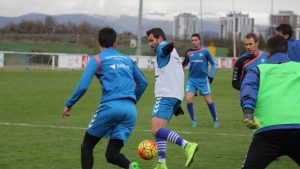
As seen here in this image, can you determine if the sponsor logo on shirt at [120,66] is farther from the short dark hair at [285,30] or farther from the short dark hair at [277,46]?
the short dark hair at [285,30]

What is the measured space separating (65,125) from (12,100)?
7221 millimetres

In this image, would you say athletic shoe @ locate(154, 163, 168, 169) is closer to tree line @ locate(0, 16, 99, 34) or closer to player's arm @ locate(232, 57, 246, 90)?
player's arm @ locate(232, 57, 246, 90)

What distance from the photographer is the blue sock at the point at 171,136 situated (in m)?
8.97

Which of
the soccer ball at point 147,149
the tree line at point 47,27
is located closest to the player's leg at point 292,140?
the soccer ball at point 147,149

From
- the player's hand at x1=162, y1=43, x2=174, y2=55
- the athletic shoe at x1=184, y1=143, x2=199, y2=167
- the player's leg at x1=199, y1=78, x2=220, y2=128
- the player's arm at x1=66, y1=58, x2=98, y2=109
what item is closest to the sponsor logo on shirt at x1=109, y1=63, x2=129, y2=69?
the player's arm at x1=66, y1=58, x2=98, y2=109

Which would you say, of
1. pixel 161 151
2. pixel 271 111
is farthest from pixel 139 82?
pixel 271 111

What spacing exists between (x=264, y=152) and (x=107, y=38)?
285 cm

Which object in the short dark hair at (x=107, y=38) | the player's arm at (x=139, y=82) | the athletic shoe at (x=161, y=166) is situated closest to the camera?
the short dark hair at (x=107, y=38)

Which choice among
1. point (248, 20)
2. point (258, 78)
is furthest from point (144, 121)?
point (248, 20)

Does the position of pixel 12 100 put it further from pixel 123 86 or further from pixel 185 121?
pixel 123 86

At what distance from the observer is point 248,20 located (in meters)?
100

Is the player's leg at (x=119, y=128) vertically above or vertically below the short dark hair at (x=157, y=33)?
below

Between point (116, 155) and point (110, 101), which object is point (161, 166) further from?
point (110, 101)

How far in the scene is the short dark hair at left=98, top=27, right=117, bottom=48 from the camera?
7777 mm
